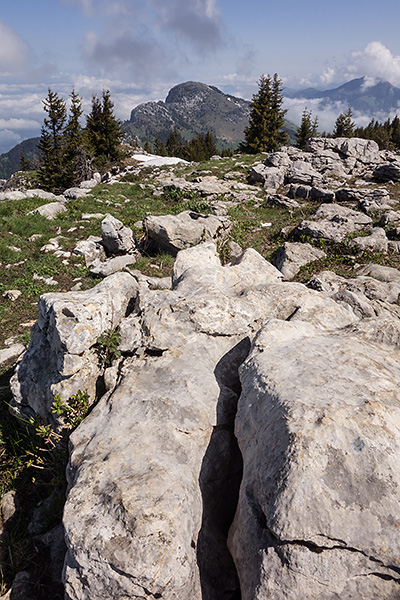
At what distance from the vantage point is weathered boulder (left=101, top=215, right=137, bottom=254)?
17375 mm

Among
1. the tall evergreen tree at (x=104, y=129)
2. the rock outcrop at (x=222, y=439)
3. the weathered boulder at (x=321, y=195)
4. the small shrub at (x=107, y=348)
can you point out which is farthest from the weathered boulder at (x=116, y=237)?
the tall evergreen tree at (x=104, y=129)

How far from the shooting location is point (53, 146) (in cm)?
4728

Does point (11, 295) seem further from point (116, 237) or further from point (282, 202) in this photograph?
point (282, 202)

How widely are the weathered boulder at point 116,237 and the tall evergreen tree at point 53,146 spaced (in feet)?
82.5

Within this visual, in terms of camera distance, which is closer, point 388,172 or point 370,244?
point 370,244

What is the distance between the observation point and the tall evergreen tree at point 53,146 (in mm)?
41375

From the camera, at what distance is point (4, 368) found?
33.5 ft

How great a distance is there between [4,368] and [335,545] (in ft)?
34.1

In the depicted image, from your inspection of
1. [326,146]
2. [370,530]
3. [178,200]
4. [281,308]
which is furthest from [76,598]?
[326,146]

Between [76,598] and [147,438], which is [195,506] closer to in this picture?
[147,438]

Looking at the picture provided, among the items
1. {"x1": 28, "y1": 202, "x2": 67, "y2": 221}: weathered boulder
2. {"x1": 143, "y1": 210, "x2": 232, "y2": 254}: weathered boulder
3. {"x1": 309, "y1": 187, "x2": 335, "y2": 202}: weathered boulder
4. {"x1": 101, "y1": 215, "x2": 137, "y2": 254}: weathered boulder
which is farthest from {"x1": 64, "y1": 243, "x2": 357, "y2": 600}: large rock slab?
{"x1": 309, "y1": 187, "x2": 335, "y2": 202}: weathered boulder

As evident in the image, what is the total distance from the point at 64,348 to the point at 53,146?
51163 mm

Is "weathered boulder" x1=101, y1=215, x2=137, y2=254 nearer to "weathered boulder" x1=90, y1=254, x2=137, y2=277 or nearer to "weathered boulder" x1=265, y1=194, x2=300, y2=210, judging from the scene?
"weathered boulder" x1=90, y1=254, x2=137, y2=277

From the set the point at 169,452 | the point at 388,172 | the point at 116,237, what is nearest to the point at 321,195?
the point at 388,172
